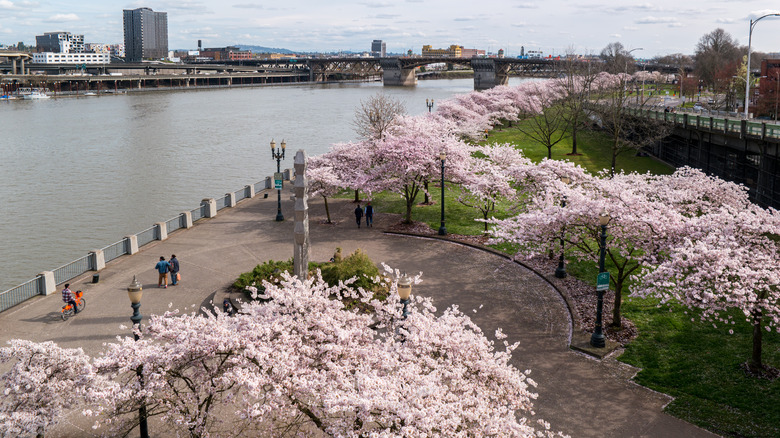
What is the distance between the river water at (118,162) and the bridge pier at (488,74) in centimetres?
5226

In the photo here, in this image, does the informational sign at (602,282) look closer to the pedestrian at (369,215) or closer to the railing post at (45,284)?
the pedestrian at (369,215)

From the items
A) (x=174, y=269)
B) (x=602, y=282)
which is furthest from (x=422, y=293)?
(x=174, y=269)

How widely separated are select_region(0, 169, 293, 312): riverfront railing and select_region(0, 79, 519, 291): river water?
5.22 meters

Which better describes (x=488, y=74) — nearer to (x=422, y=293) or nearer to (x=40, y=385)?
(x=422, y=293)

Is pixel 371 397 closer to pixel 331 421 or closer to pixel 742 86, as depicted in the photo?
pixel 331 421

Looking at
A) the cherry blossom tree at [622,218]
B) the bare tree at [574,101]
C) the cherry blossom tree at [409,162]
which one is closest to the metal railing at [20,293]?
the cherry blossom tree at [409,162]

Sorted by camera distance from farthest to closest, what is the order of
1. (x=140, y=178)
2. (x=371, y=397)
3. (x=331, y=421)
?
1. (x=140, y=178)
2. (x=331, y=421)
3. (x=371, y=397)

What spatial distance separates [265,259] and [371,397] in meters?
19.8

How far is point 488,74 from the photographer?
18412 cm

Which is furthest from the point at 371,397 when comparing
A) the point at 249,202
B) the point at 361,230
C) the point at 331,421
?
the point at 249,202

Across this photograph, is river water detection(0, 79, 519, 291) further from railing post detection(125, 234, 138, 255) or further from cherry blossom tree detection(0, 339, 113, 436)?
cherry blossom tree detection(0, 339, 113, 436)

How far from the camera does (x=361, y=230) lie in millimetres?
35406

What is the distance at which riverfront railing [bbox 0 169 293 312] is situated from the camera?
24578 millimetres

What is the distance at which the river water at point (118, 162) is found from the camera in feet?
136
